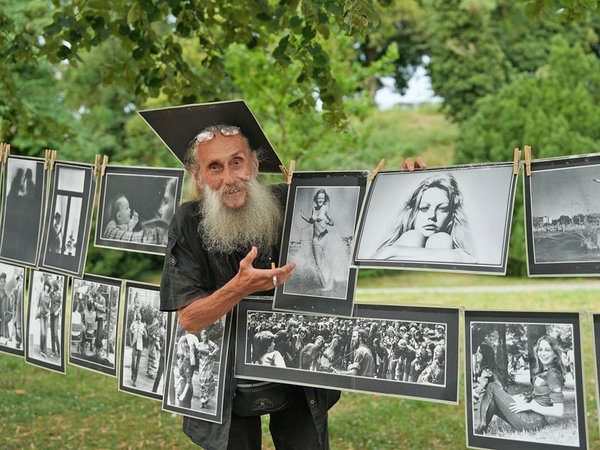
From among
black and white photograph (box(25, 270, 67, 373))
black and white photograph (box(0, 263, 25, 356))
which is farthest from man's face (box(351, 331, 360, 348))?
black and white photograph (box(0, 263, 25, 356))

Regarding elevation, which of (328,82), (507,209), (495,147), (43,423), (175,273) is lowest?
(43,423)

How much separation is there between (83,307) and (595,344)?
242 cm

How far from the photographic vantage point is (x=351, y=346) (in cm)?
281

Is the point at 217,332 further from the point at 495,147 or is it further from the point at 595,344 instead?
the point at 495,147

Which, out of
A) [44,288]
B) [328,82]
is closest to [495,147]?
[328,82]

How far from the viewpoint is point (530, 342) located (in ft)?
8.05

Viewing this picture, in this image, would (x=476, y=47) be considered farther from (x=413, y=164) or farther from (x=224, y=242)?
(x=224, y=242)

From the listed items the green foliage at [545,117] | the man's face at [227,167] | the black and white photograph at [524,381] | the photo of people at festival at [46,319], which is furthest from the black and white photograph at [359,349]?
the green foliage at [545,117]

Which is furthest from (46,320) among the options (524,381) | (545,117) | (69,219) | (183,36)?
(545,117)

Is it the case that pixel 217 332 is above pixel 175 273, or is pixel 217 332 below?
below

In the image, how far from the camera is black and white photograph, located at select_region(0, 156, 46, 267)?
3.88 m

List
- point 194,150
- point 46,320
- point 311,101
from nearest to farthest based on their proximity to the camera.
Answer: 1. point 194,150
2. point 46,320
3. point 311,101

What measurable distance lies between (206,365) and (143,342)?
52 cm

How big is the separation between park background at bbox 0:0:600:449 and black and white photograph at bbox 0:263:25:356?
5.17 feet
